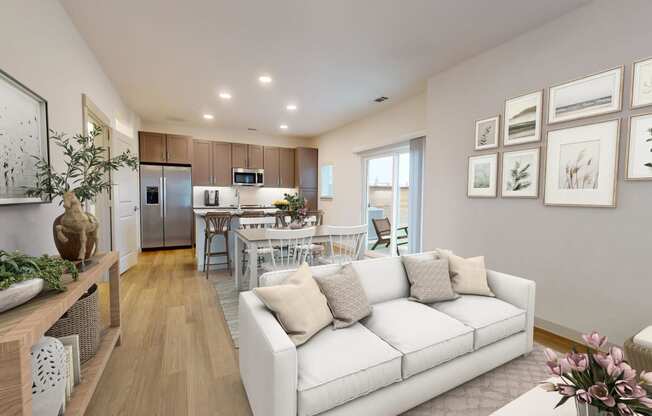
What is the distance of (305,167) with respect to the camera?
24.0 ft

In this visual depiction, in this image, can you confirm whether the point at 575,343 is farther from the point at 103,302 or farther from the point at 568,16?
the point at 103,302

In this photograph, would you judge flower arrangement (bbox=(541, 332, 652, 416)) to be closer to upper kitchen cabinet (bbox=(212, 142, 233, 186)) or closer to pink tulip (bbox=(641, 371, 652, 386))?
pink tulip (bbox=(641, 371, 652, 386))

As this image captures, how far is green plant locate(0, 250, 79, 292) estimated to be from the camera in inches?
42.9

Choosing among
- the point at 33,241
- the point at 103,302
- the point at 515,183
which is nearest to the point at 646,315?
the point at 515,183

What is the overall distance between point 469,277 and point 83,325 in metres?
2.82

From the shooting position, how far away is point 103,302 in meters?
3.24

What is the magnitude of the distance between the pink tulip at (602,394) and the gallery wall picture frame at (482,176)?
245 centimetres

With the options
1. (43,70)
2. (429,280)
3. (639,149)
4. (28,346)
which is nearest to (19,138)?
(43,70)

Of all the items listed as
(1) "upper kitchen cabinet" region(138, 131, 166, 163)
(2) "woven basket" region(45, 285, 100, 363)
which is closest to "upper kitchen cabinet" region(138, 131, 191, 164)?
(1) "upper kitchen cabinet" region(138, 131, 166, 163)

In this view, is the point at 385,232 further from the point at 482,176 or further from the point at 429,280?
the point at 429,280

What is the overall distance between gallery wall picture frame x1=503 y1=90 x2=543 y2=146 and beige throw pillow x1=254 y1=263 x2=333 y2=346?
2542mm

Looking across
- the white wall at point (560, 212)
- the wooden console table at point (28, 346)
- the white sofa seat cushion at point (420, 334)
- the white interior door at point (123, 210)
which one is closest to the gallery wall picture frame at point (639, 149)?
the white wall at point (560, 212)

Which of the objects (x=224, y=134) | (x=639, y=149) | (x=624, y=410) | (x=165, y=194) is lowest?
(x=624, y=410)

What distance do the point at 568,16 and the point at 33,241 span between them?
4478 mm
